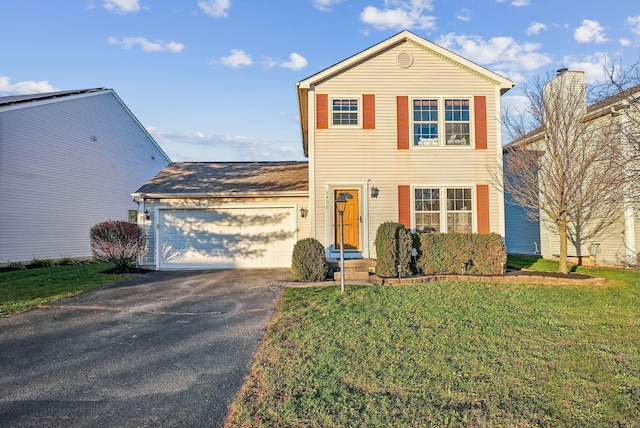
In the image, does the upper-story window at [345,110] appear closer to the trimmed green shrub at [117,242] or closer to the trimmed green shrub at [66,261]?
the trimmed green shrub at [117,242]

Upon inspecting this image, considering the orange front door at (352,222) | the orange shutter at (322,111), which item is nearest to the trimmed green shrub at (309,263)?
the orange front door at (352,222)

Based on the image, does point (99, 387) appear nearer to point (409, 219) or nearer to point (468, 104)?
point (409, 219)

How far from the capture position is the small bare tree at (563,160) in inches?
371

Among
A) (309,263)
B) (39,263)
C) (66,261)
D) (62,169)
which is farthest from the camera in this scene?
(62,169)

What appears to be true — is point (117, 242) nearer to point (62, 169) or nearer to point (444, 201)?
point (62, 169)

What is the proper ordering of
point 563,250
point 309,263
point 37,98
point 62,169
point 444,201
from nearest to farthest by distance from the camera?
1. point 309,263
2. point 563,250
3. point 444,201
4. point 37,98
5. point 62,169

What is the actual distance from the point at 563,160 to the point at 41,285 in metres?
13.9

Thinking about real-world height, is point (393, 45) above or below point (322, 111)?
above

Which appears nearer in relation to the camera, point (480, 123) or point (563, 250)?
point (563, 250)

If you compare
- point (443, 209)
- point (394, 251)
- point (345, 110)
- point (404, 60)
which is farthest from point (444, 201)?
point (404, 60)

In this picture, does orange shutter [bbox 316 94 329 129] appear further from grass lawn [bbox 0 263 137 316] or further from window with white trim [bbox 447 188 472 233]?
grass lawn [bbox 0 263 137 316]

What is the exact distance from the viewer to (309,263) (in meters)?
8.85

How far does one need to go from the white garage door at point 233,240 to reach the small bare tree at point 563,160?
7.11m

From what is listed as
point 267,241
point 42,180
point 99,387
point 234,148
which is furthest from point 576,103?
point 234,148
